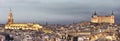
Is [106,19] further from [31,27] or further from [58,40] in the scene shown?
[58,40]

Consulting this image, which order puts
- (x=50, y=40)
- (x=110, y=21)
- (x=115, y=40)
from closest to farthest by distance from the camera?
(x=115, y=40)
(x=50, y=40)
(x=110, y=21)

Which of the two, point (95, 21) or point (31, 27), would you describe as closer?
point (31, 27)

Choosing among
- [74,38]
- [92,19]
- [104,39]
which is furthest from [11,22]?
[104,39]

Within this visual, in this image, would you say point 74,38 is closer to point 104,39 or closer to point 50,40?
point 50,40

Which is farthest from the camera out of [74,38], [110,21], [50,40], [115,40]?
[110,21]

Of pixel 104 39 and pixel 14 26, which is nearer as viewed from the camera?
pixel 104 39

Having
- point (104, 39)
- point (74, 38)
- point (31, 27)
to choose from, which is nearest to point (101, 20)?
point (31, 27)

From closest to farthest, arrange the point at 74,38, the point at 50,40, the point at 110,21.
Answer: the point at 50,40 < the point at 74,38 < the point at 110,21

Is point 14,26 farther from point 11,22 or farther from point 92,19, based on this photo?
point 92,19

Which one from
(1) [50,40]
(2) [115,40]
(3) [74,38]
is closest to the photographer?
(2) [115,40]
